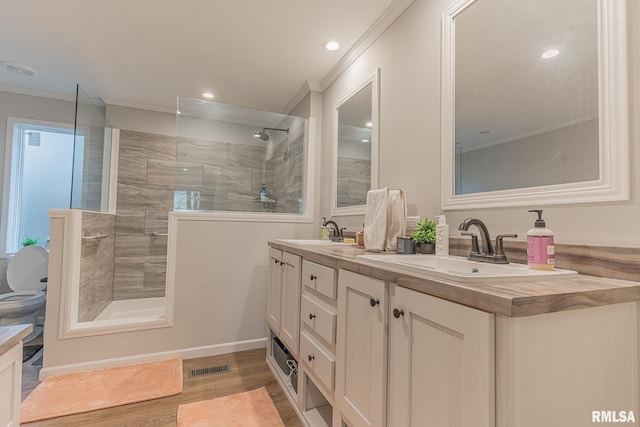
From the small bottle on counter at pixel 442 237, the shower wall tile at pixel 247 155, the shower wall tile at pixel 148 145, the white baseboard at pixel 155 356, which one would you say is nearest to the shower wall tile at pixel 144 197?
the shower wall tile at pixel 148 145

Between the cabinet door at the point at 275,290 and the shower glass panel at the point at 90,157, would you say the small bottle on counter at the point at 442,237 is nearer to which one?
the cabinet door at the point at 275,290

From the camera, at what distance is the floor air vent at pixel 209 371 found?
2141mm

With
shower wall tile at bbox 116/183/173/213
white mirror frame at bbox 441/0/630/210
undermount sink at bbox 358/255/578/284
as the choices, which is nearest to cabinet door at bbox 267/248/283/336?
undermount sink at bbox 358/255/578/284

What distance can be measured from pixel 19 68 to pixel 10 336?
2.91 m

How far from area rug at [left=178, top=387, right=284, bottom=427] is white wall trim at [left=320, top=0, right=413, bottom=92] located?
2540 millimetres

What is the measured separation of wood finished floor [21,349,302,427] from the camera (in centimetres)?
162

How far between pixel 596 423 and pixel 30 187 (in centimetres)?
471

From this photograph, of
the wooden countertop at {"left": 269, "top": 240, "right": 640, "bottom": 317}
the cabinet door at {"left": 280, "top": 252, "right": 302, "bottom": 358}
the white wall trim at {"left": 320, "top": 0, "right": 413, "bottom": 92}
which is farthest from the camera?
the white wall trim at {"left": 320, "top": 0, "right": 413, "bottom": 92}

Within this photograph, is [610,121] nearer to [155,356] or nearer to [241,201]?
[241,201]

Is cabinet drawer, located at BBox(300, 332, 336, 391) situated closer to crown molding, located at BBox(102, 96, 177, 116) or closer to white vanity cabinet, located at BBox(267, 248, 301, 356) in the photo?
white vanity cabinet, located at BBox(267, 248, 301, 356)

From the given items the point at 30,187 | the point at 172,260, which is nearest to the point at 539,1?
the point at 172,260

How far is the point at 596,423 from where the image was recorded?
0.73m

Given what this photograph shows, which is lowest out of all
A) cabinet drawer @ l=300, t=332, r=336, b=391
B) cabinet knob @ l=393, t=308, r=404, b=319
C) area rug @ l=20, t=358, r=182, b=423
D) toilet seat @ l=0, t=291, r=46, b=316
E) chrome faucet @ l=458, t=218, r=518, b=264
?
area rug @ l=20, t=358, r=182, b=423

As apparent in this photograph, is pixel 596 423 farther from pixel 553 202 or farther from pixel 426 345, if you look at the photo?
pixel 553 202
